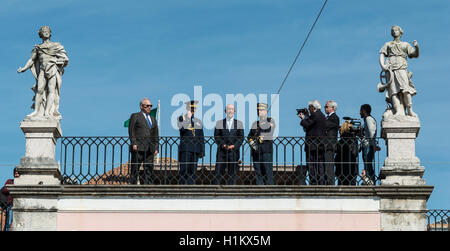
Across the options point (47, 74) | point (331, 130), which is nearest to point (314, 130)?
point (331, 130)

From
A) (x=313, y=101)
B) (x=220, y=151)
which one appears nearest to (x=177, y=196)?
(x=220, y=151)

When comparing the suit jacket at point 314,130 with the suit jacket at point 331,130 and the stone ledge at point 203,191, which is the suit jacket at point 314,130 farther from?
the stone ledge at point 203,191

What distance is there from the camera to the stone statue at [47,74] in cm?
2570

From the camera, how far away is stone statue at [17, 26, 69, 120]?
25700 millimetres

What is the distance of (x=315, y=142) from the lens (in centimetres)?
2553

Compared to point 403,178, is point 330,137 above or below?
above

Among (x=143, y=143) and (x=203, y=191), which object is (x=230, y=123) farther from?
(x=143, y=143)

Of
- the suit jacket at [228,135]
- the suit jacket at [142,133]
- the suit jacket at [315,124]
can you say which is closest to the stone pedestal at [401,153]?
the suit jacket at [315,124]

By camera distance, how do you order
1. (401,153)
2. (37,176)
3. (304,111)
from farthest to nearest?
(304,111) → (401,153) → (37,176)

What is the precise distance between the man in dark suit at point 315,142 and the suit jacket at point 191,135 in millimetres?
1955

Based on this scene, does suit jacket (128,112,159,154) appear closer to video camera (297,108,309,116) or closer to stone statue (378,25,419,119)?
video camera (297,108,309,116)

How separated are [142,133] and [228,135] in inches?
64.7

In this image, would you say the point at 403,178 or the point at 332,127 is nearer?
the point at 403,178

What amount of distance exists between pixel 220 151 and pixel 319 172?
1910 mm
